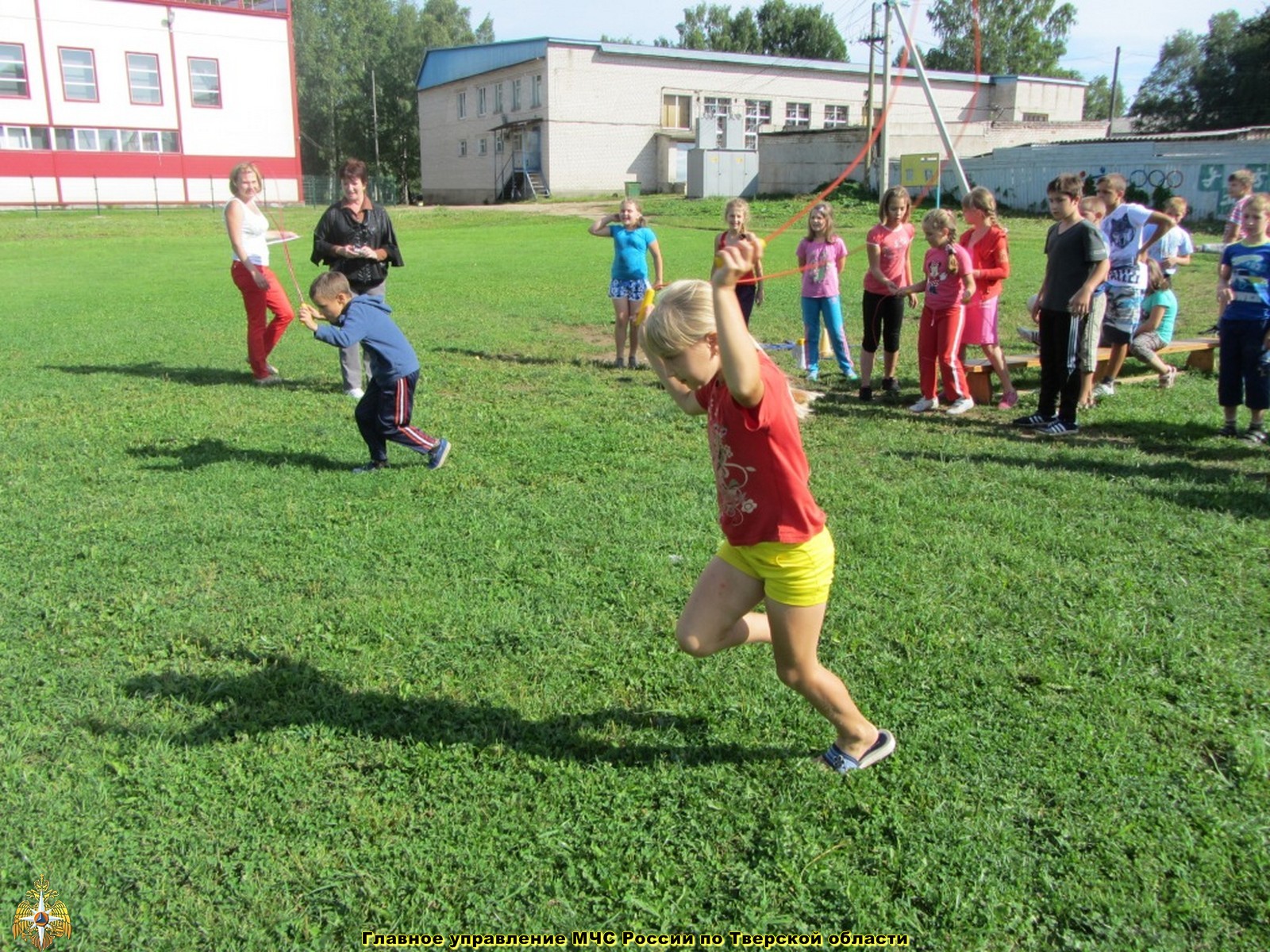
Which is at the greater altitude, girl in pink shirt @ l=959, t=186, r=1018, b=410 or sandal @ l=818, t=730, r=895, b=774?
girl in pink shirt @ l=959, t=186, r=1018, b=410

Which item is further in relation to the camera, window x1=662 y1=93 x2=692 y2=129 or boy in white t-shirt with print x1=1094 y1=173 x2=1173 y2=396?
window x1=662 y1=93 x2=692 y2=129

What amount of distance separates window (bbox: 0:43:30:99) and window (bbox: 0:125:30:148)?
4.81ft

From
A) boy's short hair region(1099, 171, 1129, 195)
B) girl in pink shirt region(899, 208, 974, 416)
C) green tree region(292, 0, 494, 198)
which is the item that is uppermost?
green tree region(292, 0, 494, 198)

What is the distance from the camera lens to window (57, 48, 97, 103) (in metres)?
47.4

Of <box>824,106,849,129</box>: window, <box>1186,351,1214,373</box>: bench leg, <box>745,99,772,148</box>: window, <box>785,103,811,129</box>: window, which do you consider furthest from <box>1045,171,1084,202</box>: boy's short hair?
<box>824,106,849,129</box>: window

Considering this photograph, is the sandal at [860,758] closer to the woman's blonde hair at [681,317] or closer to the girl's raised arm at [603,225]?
the woman's blonde hair at [681,317]

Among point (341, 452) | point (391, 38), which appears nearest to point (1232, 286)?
point (341, 452)

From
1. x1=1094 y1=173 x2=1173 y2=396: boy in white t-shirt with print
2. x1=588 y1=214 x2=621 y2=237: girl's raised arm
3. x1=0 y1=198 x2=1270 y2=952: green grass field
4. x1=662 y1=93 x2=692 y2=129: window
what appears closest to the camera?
x1=0 y1=198 x2=1270 y2=952: green grass field

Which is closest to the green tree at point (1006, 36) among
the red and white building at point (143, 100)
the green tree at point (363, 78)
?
the red and white building at point (143, 100)

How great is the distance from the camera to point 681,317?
3146 mm

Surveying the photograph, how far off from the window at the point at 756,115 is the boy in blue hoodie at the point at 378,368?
176 feet

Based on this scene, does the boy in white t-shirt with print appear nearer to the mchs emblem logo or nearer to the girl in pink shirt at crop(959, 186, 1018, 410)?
the girl in pink shirt at crop(959, 186, 1018, 410)

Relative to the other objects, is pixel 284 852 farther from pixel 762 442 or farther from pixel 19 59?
pixel 19 59

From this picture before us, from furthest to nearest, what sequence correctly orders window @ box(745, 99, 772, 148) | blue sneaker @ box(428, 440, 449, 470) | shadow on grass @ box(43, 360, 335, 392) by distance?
1. window @ box(745, 99, 772, 148)
2. shadow on grass @ box(43, 360, 335, 392)
3. blue sneaker @ box(428, 440, 449, 470)
